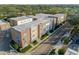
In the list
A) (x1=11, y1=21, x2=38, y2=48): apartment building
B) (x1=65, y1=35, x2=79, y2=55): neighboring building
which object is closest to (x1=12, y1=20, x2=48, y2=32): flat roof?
(x1=11, y1=21, x2=38, y2=48): apartment building

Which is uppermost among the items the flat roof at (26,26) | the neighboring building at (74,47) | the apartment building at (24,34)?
the flat roof at (26,26)

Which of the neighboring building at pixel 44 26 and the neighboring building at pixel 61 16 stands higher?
the neighboring building at pixel 61 16

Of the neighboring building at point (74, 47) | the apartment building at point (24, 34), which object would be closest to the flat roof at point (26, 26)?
the apartment building at point (24, 34)

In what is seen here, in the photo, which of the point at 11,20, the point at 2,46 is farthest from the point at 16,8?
the point at 2,46

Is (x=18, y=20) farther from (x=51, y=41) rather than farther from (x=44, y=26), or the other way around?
(x=51, y=41)

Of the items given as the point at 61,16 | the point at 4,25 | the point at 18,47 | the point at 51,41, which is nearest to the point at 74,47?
the point at 51,41

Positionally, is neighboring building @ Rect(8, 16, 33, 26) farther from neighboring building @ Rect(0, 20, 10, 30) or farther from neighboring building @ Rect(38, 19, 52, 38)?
neighboring building @ Rect(38, 19, 52, 38)

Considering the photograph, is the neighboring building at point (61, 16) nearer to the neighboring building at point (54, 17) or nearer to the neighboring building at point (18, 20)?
the neighboring building at point (54, 17)

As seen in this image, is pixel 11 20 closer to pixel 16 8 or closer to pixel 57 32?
pixel 16 8
